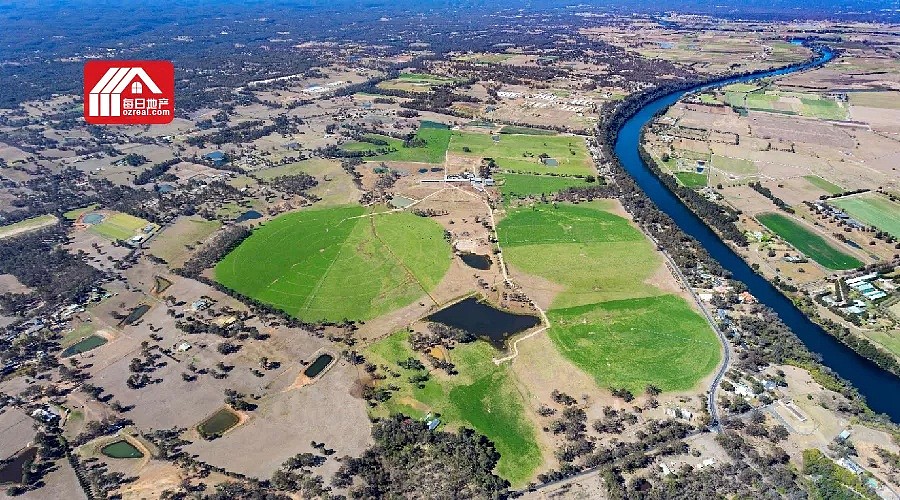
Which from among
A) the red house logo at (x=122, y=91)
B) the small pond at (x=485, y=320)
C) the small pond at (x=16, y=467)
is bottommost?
the small pond at (x=16, y=467)

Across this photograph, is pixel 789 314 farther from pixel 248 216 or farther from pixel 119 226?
pixel 119 226

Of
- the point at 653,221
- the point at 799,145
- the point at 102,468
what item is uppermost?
the point at 799,145

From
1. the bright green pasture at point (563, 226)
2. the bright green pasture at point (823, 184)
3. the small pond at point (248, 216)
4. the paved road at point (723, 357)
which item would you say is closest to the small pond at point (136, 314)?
the small pond at point (248, 216)

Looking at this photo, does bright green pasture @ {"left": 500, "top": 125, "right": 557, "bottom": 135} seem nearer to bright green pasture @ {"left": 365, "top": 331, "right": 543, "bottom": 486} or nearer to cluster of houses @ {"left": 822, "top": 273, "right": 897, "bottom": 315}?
cluster of houses @ {"left": 822, "top": 273, "right": 897, "bottom": 315}

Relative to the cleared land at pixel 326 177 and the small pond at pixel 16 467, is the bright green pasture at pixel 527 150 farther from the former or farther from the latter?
the small pond at pixel 16 467

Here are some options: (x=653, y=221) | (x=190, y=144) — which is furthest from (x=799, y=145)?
(x=190, y=144)

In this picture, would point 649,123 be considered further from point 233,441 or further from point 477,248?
point 233,441
